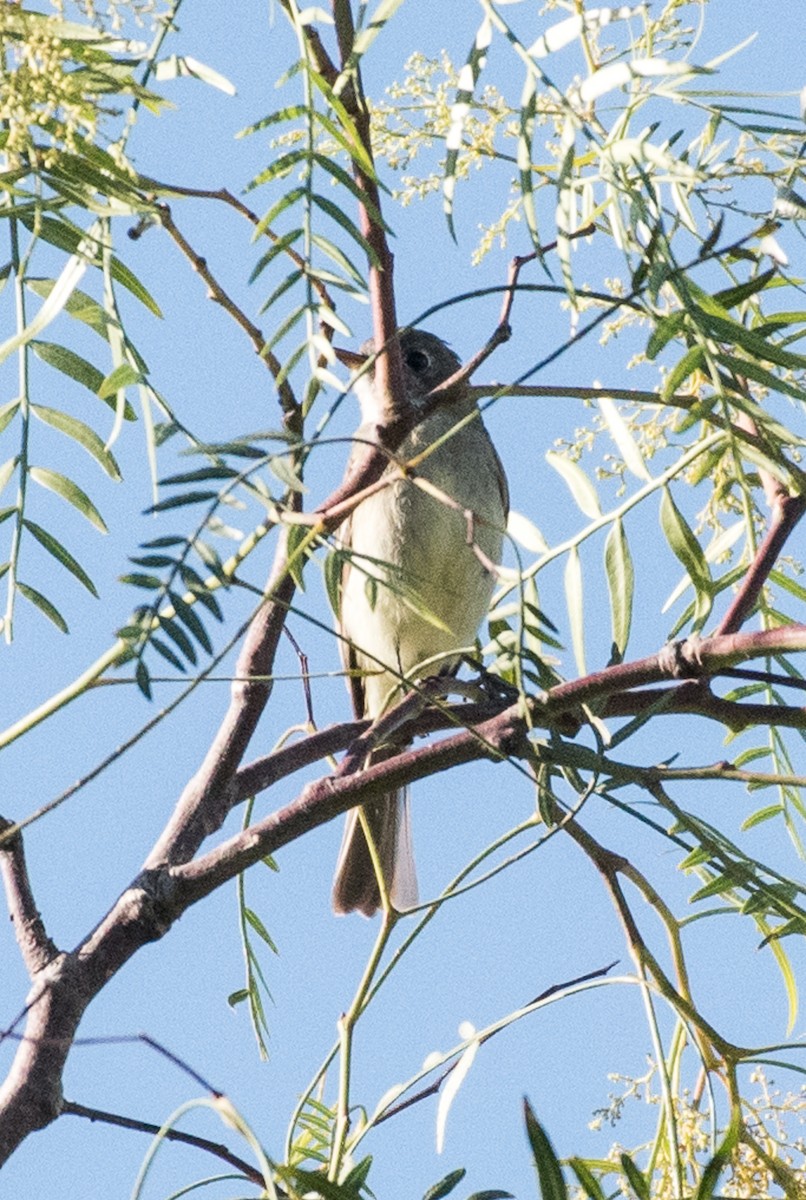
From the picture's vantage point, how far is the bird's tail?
3.30 meters

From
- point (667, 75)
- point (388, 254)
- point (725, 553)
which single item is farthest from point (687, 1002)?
point (667, 75)

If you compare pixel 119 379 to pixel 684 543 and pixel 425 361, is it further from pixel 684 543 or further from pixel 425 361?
pixel 425 361

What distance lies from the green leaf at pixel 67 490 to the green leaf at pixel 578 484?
0.49m

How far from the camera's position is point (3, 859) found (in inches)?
71.6

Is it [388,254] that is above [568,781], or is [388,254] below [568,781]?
above

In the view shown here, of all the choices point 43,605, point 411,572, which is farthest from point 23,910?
point 411,572

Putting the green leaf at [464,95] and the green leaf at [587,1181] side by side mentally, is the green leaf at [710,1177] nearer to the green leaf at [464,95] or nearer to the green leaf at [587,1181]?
the green leaf at [587,1181]

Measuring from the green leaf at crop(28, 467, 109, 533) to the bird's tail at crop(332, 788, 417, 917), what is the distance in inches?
58.5

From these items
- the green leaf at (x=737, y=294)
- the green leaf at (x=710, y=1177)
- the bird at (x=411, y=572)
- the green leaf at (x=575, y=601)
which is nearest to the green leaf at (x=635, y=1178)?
the green leaf at (x=710, y=1177)

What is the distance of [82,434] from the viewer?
168cm

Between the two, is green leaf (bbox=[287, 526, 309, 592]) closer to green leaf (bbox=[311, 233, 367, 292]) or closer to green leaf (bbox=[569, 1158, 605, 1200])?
green leaf (bbox=[311, 233, 367, 292])

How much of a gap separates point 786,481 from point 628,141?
32cm

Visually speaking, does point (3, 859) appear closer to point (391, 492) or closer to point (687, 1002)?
point (687, 1002)

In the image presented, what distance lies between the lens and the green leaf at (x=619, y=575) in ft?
5.58
